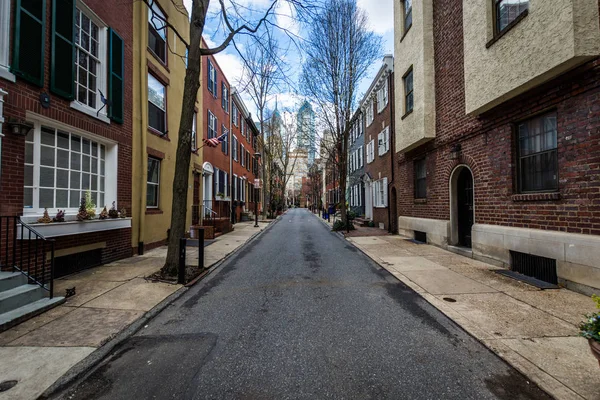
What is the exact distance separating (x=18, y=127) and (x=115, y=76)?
332 cm

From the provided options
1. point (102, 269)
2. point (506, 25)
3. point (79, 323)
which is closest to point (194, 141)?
point (102, 269)

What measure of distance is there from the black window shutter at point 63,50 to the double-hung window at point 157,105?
11.5 ft

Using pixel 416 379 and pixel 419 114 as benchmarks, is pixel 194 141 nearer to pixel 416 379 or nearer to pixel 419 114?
pixel 419 114

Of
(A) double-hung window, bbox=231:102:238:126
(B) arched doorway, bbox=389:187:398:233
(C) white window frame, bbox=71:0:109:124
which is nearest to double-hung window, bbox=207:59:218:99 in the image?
(A) double-hung window, bbox=231:102:238:126

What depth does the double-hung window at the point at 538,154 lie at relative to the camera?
18.6ft

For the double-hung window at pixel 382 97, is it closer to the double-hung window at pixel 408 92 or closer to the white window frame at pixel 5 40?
the double-hung window at pixel 408 92

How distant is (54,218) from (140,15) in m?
6.78

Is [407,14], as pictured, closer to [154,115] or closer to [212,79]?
[154,115]

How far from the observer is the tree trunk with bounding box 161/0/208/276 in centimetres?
619

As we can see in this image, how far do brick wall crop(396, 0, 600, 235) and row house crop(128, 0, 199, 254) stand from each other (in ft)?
26.0

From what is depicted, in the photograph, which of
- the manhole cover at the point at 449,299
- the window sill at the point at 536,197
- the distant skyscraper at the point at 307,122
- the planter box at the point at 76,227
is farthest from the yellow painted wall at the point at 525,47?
the distant skyscraper at the point at 307,122

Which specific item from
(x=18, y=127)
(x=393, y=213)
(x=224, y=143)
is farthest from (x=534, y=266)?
(x=224, y=143)

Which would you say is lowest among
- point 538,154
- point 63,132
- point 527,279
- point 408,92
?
point 527,279

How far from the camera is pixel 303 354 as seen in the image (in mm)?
3092
